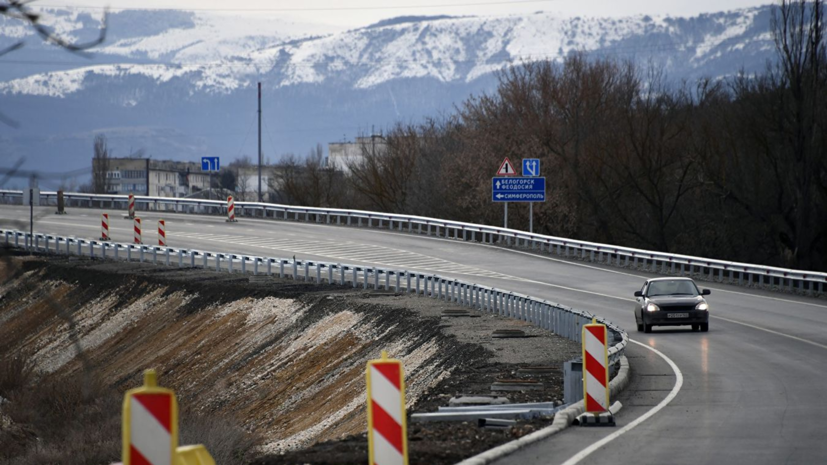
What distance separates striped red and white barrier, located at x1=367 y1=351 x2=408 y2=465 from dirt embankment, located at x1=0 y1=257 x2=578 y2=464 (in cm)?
237

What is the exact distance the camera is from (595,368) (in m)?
14.8

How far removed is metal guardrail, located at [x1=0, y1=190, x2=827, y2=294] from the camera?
4222 cm

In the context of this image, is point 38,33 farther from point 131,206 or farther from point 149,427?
point 131,206

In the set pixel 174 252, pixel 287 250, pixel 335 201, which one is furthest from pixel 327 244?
pixel 335 201

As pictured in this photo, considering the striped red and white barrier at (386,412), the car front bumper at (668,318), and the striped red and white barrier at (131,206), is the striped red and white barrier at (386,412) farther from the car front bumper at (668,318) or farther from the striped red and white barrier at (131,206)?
the striped red and white barrier at (131,206)

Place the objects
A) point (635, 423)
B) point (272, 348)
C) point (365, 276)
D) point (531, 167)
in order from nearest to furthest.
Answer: point (635, 423)
point (272, 348)
point (365, 276)
point (531, 167)

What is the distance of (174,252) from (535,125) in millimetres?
25750

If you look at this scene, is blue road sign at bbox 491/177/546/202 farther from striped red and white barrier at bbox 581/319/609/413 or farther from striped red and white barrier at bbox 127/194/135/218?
striped red and white barrier at bbox 581/319/609/413

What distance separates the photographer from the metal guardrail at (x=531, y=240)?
42.2m

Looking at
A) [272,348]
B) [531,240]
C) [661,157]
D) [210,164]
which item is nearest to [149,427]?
[272,348]

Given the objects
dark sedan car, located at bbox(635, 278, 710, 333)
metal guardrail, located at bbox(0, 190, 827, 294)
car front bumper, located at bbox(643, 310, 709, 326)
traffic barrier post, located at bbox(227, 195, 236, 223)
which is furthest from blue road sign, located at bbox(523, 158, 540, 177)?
car front bumper, located at bbox(643, 310, 709, 326)

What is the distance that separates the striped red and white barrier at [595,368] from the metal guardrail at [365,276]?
15.6ft

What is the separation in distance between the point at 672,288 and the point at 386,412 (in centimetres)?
2139

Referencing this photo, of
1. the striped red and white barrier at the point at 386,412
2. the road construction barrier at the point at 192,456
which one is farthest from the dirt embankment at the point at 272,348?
the road construction barrier at the point at 192,456
